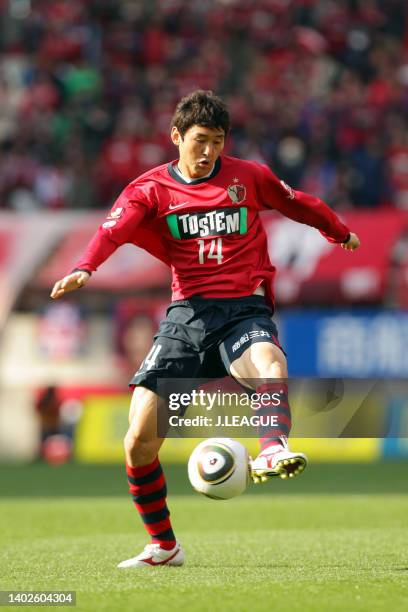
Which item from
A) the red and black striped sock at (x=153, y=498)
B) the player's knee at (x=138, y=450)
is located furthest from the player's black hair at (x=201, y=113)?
the red and black striped sock at (x=153, y=498)

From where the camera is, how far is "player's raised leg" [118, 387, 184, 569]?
21.7 feet

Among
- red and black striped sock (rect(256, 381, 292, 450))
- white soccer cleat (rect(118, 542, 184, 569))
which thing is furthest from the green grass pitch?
red and black striped sock (rect(256, 381, 292, 450))

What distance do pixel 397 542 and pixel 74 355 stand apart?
9741 millimetres

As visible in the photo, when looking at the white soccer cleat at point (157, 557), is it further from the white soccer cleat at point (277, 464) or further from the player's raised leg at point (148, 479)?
the white soccer cleat at point (277, 464)

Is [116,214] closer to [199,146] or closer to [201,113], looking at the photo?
[199,146]

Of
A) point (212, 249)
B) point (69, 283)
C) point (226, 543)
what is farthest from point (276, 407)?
point (226, 543)

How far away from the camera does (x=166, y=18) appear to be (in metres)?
20.6

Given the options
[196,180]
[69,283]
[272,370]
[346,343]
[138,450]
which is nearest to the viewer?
[69,283]

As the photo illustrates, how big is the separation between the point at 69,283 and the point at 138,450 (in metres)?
1.05

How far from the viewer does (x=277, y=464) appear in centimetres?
592

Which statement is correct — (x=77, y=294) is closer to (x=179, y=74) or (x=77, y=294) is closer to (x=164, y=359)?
(x=179, y=74)

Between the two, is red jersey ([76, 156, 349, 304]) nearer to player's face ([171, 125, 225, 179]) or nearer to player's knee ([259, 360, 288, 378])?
player's face ([171, 125, 225, 179])

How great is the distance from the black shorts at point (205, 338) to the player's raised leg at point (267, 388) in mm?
74

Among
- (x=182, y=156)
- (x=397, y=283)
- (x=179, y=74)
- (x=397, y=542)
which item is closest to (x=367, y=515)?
(x=397, y=542)
